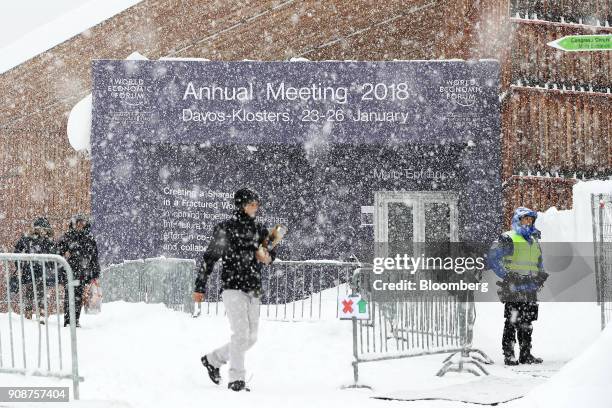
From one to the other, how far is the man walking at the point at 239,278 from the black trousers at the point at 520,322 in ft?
11.2

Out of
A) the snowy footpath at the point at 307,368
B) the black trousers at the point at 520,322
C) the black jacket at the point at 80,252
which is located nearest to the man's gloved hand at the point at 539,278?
the black trousers at the point at 520,322

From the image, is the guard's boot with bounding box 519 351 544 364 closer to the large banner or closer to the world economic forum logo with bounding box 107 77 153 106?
the large banner

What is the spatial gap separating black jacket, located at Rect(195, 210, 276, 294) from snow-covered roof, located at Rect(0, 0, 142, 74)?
1621cm

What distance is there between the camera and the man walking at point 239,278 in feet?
23.6

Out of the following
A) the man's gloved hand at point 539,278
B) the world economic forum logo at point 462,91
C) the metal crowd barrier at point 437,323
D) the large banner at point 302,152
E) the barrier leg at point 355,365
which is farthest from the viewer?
the large banner at point 302,152

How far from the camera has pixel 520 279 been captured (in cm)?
949

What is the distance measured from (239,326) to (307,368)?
2107 mm

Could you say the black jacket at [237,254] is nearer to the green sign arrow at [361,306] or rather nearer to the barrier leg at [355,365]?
the green sign arrow at [361,306]

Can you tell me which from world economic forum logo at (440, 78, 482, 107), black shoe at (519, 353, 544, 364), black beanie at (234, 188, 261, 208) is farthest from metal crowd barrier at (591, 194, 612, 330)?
black beanie at (234, 188, 261, 208)

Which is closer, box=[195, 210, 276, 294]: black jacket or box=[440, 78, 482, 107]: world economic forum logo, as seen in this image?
box=[195, 210, 276, 294]: black jacket

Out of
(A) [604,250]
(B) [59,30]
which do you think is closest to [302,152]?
(A) [604,250]

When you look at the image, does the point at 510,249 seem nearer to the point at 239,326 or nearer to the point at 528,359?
the point at 528,359

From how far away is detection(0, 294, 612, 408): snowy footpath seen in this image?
550 centimetres

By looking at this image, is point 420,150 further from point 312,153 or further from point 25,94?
point 25,94
